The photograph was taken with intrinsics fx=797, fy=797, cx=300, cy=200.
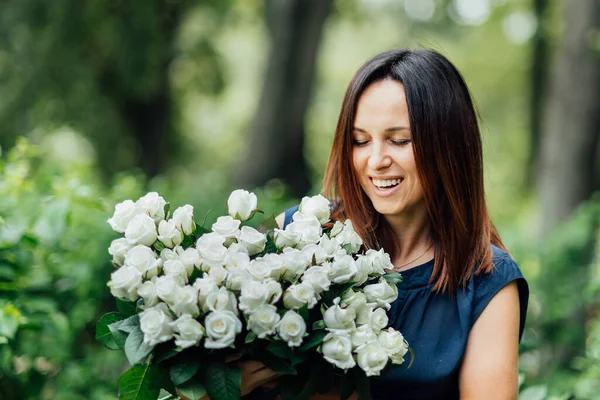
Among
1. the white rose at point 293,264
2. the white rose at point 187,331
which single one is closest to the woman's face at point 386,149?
the white rose at point 293,264

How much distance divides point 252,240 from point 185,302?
0.27 meters

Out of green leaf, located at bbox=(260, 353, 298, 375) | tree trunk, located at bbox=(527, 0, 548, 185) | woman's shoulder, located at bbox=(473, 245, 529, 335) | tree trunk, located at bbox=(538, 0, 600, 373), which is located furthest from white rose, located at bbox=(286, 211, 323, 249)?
tree trunk, located at bbox=(527, 0, 548, 185)

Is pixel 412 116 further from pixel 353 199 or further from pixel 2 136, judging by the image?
pixel 2 136

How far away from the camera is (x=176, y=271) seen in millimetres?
1996

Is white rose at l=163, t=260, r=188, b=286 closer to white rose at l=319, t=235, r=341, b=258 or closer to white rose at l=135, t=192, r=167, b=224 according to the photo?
white rose at l=135, t=192, r=167, b=224

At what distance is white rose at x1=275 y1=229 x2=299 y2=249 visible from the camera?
86.1 inches

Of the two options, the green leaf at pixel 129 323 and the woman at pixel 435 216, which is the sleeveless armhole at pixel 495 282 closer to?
the woman at pixel 435 216

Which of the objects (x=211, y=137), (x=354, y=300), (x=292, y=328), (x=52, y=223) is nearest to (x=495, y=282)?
(x=354, y=300)

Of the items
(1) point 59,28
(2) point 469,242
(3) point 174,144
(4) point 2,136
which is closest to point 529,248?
(2) point 469,242

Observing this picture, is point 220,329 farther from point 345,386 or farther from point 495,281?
point 495,281

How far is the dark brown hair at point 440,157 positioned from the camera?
8.04 feet

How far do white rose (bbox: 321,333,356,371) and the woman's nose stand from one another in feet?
2.06

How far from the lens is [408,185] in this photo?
250 centimetres

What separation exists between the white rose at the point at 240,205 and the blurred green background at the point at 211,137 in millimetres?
104
